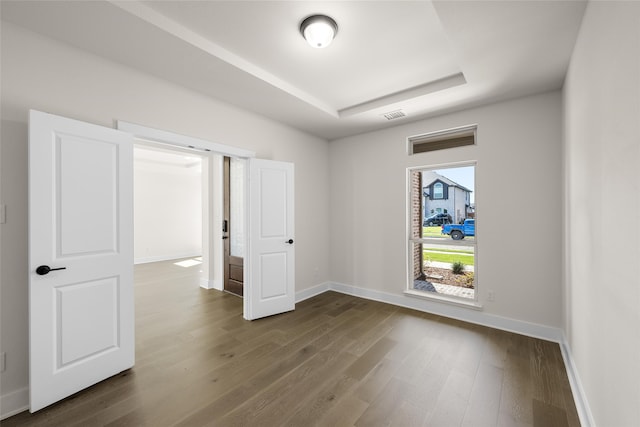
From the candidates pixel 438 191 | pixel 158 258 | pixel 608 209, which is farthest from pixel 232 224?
pixel 608 209

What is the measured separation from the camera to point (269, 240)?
3693 mm

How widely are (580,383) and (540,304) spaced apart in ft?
3.89

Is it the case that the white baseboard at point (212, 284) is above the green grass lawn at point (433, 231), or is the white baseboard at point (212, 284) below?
below

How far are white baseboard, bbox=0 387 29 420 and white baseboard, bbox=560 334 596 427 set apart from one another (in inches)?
151

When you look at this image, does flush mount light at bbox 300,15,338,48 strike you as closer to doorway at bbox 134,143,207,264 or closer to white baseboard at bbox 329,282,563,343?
white baseboard at bbox 329,282,563,343

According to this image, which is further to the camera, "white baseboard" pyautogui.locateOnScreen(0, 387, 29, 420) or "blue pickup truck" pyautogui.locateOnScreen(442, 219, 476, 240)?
"blue pickup truck" pyautogui.locateOnScreen(442, 219, 476, 240)

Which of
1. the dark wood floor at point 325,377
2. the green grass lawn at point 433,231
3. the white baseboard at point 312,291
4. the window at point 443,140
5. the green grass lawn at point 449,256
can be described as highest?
the window at point 443,140

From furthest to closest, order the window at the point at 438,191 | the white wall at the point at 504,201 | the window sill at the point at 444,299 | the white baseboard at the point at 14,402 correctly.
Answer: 1. the window at the point at 438,191
2. the window sill at the point at 444,299
3. the white wall at the point at 504,201
4. the white baseboard at the point at 14,402

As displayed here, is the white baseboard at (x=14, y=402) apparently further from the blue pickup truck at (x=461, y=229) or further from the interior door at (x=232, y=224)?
the blue pickup truck at (x=461, y=229)

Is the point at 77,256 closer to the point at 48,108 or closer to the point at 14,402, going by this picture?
the point at 14,402

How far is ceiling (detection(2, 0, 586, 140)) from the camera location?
1.88m

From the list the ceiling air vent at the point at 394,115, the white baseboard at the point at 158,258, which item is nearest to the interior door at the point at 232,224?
the ceiling air vent at the point at 394,115

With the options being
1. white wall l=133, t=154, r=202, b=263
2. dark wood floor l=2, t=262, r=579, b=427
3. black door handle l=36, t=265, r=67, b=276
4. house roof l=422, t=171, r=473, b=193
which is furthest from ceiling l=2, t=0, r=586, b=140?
white wall l=133, t=154, r=202, b=263

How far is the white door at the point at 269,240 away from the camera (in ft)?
11.6
